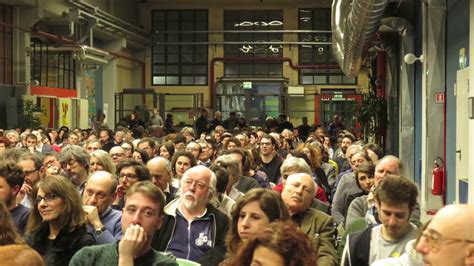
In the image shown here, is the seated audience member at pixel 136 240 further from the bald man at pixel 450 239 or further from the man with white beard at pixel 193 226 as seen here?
the bald man at pixel 450 239

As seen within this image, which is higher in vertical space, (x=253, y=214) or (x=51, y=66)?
(x=51, y=66)

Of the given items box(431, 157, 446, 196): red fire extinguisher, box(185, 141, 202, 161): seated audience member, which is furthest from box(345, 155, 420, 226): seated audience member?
box(431, 157, 446, 196): red fire extinguisher

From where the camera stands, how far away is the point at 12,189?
220 inches

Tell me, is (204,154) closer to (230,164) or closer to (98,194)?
(230,164)

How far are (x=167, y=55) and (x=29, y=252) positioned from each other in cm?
3112

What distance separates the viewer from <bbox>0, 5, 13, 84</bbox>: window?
2109cm

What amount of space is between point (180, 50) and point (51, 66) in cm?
960

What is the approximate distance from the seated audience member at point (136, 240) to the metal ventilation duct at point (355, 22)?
7886mm

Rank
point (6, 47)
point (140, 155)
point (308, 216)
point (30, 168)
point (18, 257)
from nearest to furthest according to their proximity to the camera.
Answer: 1. point (18, 257)
2. point (308, 216)
3. point (30, 168)
4. point (140, 155)
5. point (6, 47)

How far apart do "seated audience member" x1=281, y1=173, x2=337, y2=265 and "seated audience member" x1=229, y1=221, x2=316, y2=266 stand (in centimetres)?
220

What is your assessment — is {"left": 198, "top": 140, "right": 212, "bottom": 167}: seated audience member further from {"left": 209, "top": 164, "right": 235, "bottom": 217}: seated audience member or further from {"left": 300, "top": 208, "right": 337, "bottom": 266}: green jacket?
{"left": 300, "top": 208, "right": 337, "bottom": 266}: green jacket

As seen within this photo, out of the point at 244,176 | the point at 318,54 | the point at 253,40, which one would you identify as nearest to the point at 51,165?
the point at 244,176

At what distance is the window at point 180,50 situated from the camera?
33000 millimetres

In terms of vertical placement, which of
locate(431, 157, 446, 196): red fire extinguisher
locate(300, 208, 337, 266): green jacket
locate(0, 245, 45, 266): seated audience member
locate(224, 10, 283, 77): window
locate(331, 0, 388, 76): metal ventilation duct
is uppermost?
locate(224, 10, 283, 77): window
